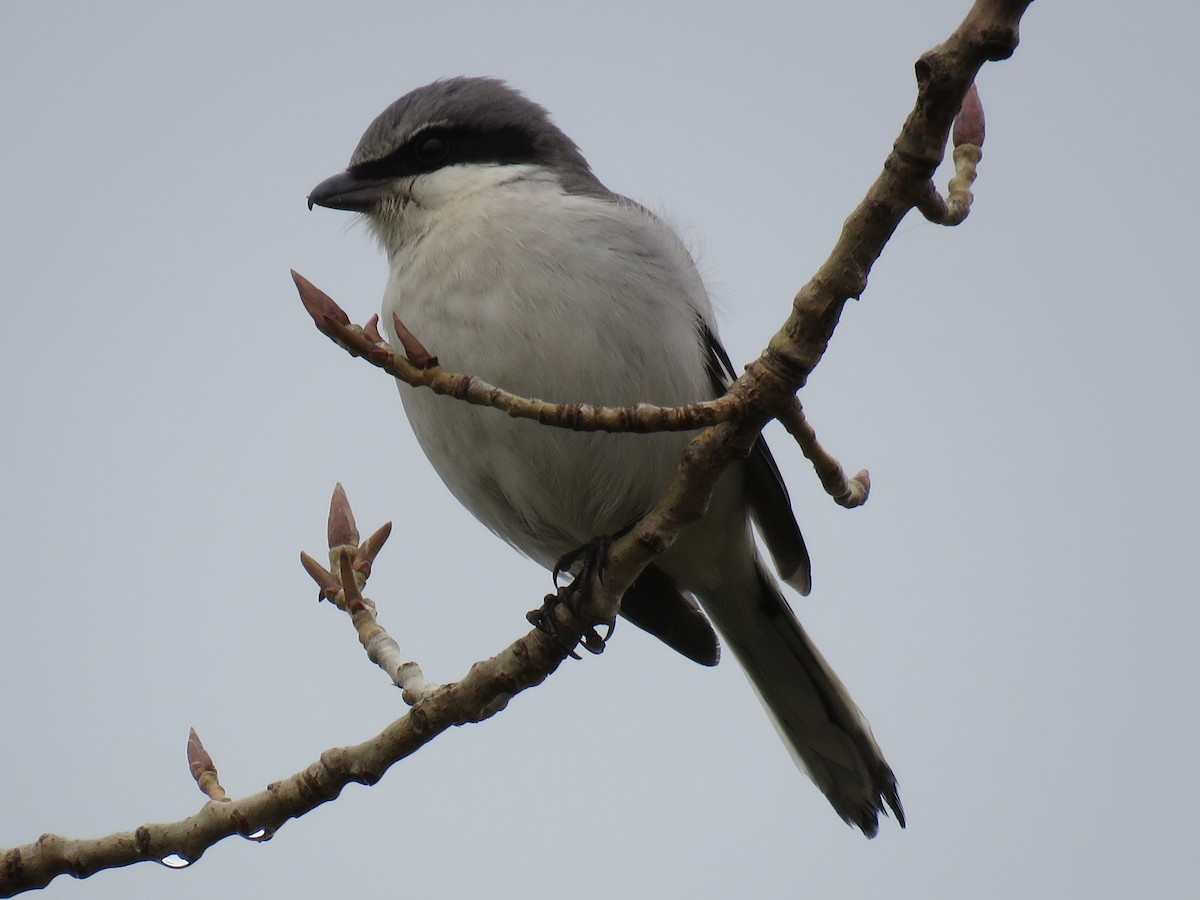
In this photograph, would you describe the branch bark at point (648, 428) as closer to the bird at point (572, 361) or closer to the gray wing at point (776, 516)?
the bird at point (572, 361)

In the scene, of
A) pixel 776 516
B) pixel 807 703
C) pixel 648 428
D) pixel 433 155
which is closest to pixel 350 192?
pixel 433 155

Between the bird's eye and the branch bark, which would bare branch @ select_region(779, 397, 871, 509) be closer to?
the branch bark

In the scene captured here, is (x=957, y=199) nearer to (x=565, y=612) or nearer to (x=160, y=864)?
(x=565, y=612)

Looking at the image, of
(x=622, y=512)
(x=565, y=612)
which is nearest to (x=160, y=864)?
(x=565, y=612)

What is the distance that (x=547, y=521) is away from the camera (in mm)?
4664

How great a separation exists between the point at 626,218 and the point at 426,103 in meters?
1.14

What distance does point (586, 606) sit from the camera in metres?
3.61

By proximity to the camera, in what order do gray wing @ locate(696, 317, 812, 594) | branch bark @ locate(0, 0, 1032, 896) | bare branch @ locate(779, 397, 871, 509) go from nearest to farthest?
branch bark @ locate(0, 0, 1032, 896)
bare branch @ locate(779, 397, 871, 509)
gray wing @ locate(696, 317, 812, 594)

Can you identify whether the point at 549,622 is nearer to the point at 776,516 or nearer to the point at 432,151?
the point at 776,516

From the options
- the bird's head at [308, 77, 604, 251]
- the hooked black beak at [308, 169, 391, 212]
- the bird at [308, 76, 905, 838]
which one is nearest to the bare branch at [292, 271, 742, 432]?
the bird at [308, 76, 905, 838]

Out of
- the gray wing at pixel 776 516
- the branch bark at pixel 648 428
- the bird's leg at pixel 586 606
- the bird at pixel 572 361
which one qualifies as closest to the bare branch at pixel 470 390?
the branch bark at pixel 648 428

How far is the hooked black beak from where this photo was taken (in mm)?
4812

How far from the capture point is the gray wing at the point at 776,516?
459 cm

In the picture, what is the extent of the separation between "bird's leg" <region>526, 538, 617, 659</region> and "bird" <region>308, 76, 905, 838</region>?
532 mm
